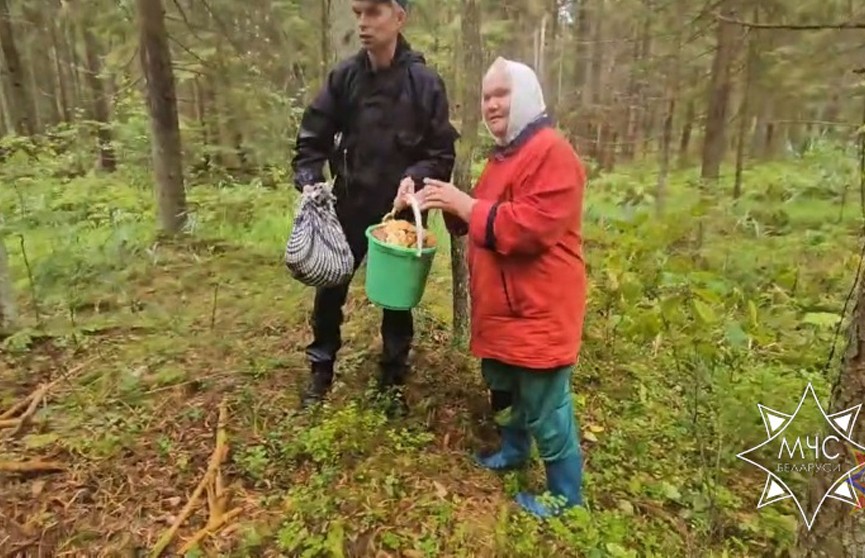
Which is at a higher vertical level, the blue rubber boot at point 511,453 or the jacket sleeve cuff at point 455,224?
the jacket sleeve cuff at point 455,224

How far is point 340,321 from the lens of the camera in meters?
3.71

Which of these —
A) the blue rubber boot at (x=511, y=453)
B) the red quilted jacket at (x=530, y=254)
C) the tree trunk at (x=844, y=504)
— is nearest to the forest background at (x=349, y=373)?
the tree trunk at (x=844, y=504)

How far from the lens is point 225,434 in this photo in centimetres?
349

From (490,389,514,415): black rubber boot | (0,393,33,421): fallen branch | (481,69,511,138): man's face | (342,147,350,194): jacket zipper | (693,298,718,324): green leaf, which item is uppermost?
(481,69,511,138): man's face

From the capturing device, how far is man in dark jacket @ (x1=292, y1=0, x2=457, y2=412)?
3.24 m

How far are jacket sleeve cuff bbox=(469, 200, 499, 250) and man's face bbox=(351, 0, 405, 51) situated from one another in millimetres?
1024

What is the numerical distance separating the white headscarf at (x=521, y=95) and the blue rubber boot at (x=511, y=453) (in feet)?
5.21

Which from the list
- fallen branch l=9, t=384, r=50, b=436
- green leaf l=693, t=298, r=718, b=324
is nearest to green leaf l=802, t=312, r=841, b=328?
green leaf l=693, t=298, r=718, b=324

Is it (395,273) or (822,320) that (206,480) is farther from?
(822,320)

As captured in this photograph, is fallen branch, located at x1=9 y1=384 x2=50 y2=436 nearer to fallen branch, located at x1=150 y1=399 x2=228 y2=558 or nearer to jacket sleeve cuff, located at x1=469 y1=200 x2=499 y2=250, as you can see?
fallen branch, located at x1=150 y1=399 x2=228 y2=558

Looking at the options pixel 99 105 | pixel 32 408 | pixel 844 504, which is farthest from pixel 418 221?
pixel 99 105

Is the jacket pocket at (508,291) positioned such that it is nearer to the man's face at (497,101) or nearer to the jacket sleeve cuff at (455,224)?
the jacket sleeve cuff at (455,224)

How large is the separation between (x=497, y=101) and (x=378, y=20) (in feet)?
2.67

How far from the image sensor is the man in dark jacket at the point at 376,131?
324 cm
